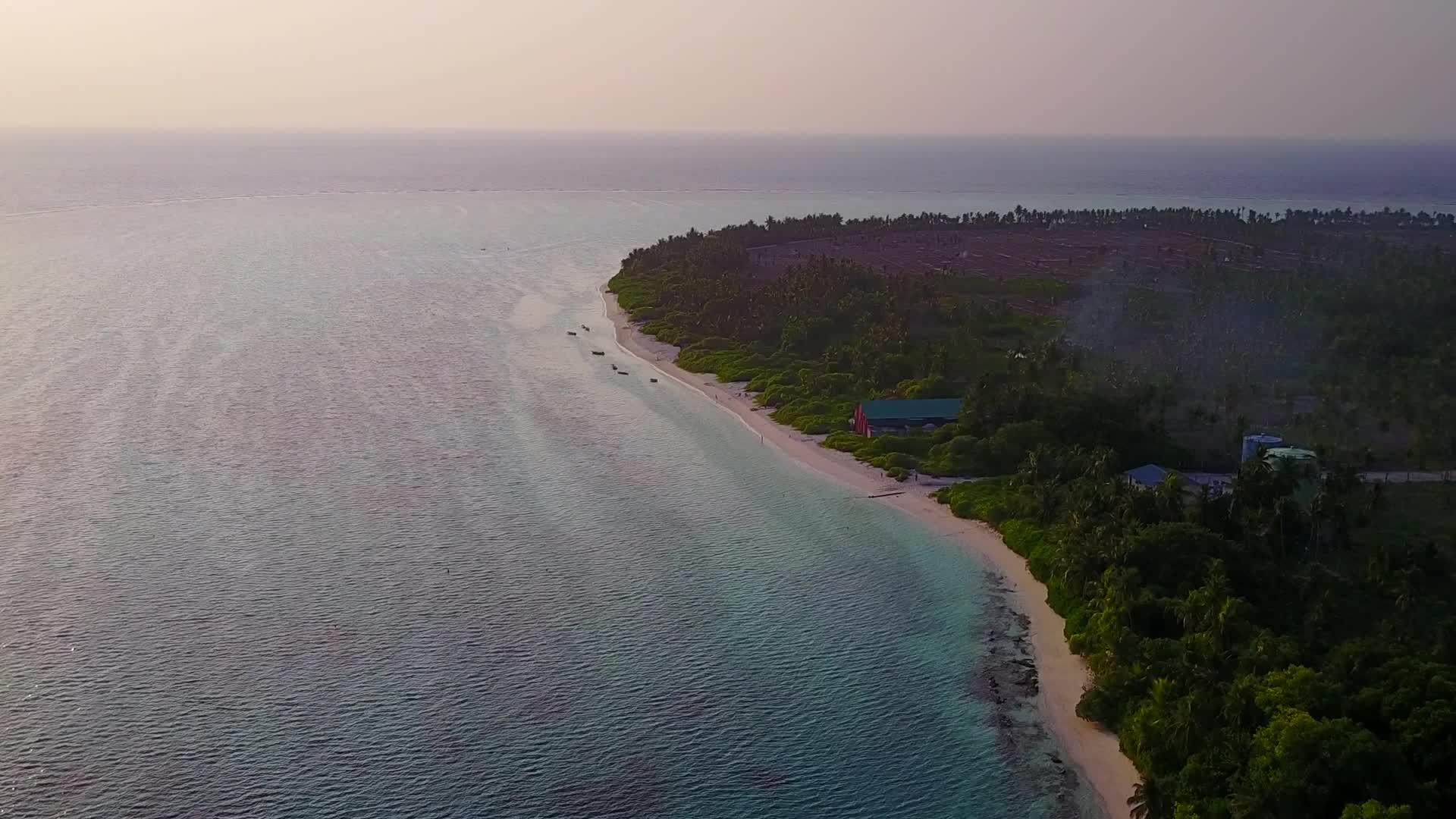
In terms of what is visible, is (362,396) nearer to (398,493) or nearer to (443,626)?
(398,493)

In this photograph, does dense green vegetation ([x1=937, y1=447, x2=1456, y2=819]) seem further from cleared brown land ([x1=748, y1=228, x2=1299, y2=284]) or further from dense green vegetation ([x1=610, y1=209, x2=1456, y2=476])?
cleared brown land ([x1=748, y1=228, x2=1299, y2=284])

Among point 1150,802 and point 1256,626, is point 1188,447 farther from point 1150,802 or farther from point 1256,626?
point 1150,802

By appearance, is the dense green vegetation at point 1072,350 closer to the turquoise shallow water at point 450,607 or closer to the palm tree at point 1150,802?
the turquoise shallow water at point 450,607

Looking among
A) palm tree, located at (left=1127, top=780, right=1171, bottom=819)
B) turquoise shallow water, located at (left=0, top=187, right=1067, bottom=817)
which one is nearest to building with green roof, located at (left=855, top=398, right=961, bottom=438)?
turquoise shallow water, located at (left=0, top=187, right=1067, bottom=817)

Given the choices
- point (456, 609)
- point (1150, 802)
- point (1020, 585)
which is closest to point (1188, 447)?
point (1020, 585)

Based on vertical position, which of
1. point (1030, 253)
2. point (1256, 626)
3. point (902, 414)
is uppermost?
point (1030, 253)

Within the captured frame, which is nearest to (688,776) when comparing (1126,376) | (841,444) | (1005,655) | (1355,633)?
(1005,655)
